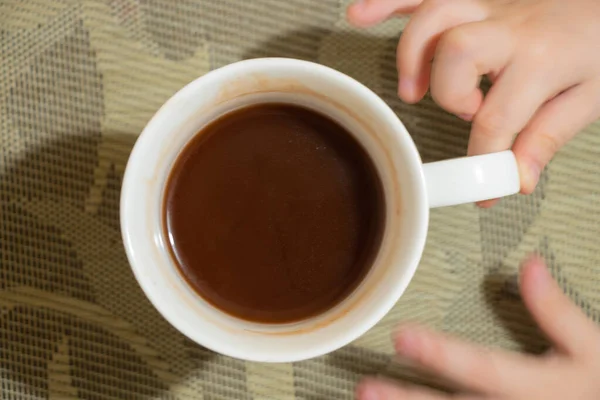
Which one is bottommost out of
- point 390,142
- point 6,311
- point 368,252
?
point 6,311

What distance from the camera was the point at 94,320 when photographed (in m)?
0.62

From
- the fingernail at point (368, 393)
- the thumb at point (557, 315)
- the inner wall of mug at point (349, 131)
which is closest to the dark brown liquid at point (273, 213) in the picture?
the inner wall of mug at point (349, 131)

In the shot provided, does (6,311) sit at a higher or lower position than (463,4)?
lower

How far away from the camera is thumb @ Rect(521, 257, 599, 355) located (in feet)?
1.98

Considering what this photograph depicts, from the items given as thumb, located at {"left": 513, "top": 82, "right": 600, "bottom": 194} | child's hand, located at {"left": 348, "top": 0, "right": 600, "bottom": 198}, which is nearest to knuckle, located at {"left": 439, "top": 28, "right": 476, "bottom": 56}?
child's hand, located at {"left": 348, "top": 0, "right": 600, "bottom": 198}

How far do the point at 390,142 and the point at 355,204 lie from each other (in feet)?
0.31

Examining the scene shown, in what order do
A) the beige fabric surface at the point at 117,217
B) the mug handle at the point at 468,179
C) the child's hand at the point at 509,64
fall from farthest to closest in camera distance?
1. the beige fabric surface at the point at 117,217
2. the child's hand at the point at 509,64
3. the mug handle at the point at 468,179

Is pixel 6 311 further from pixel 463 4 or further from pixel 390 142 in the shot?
pixel 463 4

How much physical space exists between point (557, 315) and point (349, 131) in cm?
31

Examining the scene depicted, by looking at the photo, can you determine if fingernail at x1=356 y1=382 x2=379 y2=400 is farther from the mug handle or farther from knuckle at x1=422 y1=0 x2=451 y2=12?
knuckle at x1=422 y1=0 x2=451 y2=12

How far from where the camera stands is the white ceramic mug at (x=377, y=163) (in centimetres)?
42

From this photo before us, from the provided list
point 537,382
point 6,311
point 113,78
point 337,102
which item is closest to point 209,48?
point 113,78

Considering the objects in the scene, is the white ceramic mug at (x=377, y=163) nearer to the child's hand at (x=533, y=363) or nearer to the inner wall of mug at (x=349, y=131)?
the inner wall of mug at (x=349, y=131)

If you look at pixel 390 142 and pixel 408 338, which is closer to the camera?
pixel 390 142
